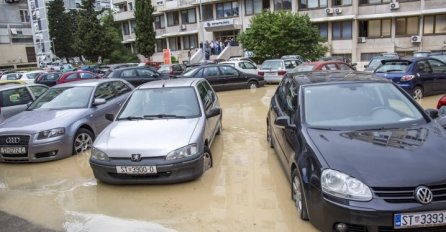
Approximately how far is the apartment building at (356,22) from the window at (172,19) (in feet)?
9.47

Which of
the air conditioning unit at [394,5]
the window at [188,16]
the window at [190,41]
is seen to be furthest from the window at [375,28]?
the window at [190,41]

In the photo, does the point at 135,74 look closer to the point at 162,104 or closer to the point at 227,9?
the point at 162,104

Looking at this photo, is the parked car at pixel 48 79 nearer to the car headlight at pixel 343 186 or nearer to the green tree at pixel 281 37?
the green tree at pixel 281 37

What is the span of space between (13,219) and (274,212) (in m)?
3.39

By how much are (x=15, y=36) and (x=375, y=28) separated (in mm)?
59423


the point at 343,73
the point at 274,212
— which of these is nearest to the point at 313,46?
the point at 343,73

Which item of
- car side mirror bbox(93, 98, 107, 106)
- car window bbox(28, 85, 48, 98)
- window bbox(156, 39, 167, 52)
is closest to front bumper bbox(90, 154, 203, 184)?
car side mirror bbox(93, 98, 107, 106)

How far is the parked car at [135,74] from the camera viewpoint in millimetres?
18062

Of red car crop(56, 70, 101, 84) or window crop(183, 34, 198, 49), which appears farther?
window crop(183, 34, 198, 49)

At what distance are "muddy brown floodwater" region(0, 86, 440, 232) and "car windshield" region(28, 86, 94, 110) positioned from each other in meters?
1.24

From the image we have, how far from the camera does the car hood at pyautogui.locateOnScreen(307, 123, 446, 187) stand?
3.49 meters

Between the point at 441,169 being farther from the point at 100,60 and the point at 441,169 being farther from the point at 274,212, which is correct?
the point at 100,60

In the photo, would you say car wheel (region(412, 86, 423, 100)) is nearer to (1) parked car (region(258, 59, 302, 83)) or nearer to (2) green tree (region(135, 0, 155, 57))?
(1) parked car (region(258, 59, 302, 83))

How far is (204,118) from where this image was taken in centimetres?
660
